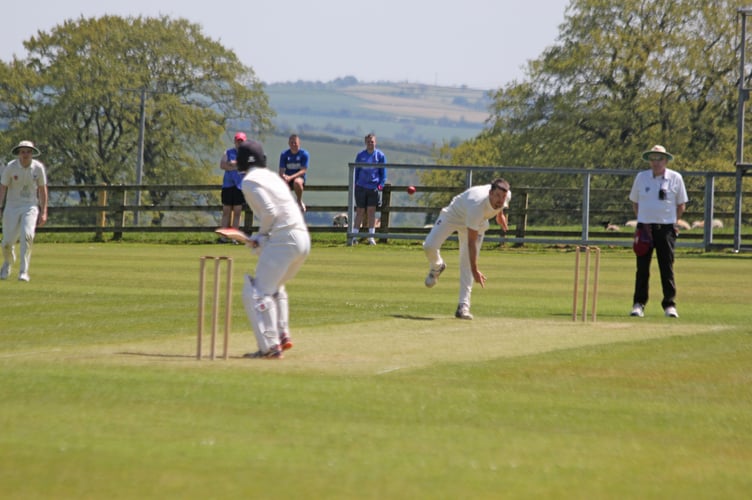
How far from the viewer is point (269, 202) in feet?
38.8

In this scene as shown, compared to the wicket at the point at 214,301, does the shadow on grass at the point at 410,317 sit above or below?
below

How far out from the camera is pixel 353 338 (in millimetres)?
13875

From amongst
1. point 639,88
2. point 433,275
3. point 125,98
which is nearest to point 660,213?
point 433,275

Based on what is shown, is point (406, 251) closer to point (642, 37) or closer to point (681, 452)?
point (681, 452)

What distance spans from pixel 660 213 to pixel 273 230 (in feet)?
22.1

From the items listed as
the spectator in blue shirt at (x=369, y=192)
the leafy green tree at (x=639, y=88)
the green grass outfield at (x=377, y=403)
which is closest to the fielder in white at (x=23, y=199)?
the green grass outfield at (x=377, y=403)

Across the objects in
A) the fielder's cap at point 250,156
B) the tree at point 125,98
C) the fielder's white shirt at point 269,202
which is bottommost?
the fielder's white shirt at point 269,202

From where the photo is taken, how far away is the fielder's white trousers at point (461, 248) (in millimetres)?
16312

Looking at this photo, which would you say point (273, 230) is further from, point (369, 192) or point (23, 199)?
point (369, 192)

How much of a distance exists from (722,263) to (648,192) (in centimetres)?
1161

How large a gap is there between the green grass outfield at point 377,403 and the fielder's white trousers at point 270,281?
26cm

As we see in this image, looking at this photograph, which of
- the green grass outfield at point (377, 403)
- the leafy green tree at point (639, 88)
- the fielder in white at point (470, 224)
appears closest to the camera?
the green grass outfield at point (377, 403)

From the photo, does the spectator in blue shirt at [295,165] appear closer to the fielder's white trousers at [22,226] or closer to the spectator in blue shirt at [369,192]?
the spectator in blue shirt at [369,192]

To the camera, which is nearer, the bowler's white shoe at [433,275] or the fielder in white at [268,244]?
the fielder in white at [268,244]
